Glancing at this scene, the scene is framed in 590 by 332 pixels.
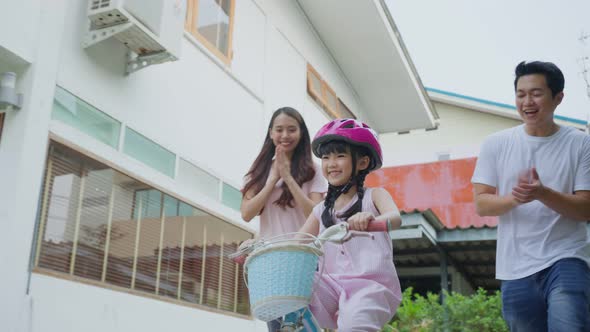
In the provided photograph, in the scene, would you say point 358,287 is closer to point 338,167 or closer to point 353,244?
point 353,244

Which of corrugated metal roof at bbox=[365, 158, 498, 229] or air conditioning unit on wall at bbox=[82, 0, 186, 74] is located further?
corrugated metal roof at bbox=[365, 158, 498, 229]

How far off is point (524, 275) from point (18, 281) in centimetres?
366

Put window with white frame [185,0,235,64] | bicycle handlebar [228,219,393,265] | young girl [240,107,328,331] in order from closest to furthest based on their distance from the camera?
bicycle handlebar [228,219,393,265], young girl [240,107,328,331], window with white frame [185,0,235,64]

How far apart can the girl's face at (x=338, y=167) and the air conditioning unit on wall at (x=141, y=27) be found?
3501mm

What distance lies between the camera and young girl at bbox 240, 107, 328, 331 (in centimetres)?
347

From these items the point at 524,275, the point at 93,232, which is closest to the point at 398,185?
the point at 93,232

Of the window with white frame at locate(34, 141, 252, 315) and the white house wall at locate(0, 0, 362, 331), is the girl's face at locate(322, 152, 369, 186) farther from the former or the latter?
the window with white frame at locate(34, 141, 252, 315)

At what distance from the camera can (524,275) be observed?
2916 mm

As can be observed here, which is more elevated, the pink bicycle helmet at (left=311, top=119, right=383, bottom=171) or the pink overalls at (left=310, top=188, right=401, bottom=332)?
the pink bicycle helmet at (left=311, top=119, right=383, bottom=171)

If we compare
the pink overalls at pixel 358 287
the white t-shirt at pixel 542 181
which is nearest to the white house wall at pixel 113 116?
the pink overalls at pixel 358 287

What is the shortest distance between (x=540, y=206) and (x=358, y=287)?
0.98m

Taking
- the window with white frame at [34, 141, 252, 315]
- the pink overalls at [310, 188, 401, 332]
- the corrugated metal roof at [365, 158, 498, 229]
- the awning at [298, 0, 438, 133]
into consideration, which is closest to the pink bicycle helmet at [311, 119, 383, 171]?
the pink overalls at [310, 188, 401, 332]

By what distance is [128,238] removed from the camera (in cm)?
608

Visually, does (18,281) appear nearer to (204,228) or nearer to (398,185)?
(204,228)
